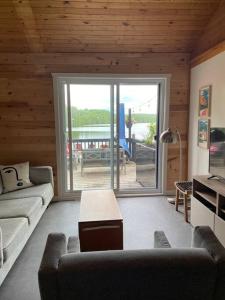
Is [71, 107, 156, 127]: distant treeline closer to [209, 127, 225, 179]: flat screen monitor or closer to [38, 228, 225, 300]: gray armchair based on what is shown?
[209, 127, 225, 179]: flat screen monitor

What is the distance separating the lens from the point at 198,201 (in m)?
2.94

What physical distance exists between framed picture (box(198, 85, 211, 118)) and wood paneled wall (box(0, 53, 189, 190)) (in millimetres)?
480

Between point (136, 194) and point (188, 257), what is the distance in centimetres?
339

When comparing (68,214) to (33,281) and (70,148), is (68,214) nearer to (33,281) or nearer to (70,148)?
(70,148)

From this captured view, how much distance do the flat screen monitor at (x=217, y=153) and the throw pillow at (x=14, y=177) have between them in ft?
8.24

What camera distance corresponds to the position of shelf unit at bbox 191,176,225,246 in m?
2.46

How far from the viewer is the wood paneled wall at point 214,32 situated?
309 cm

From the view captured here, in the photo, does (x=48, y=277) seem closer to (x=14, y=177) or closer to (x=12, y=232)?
(x=12, y=232)

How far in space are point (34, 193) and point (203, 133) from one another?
252 cm

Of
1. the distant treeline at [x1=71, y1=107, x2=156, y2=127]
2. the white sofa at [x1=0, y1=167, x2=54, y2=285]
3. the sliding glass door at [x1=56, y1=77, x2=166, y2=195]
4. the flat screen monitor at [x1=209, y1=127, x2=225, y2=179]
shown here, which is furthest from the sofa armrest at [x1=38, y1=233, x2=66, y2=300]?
the distant treeline at [x1=71, y1=107, x2=156, y2=127]

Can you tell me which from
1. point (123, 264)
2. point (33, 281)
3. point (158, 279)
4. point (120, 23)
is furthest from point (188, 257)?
point (120, 23)

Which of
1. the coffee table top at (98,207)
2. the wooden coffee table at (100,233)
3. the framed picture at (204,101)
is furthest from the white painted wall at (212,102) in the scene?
the wooden coffee table at (100,233)

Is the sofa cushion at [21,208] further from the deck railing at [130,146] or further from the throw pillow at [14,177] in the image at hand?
the deck railing at [130,146]

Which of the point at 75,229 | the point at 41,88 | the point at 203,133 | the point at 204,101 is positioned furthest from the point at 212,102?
the point at 41,88
